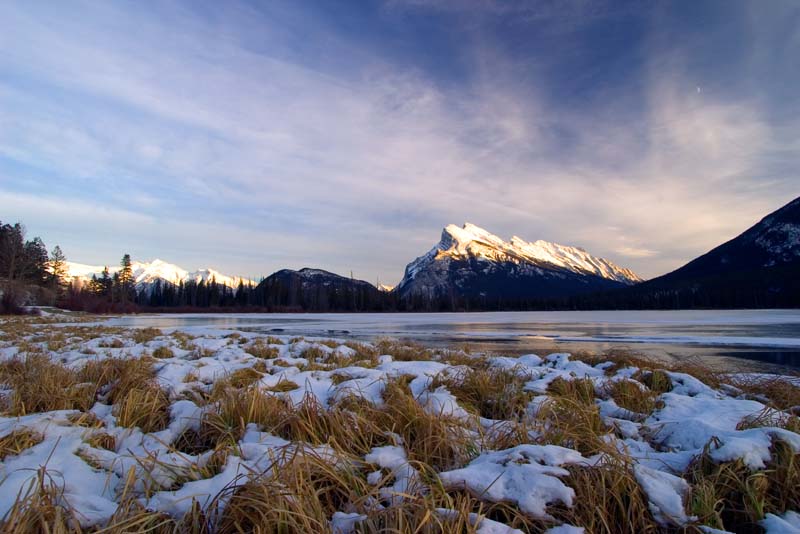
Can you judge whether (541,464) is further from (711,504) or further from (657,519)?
(711,504)

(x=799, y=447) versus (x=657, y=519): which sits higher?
(x=799, y=447)

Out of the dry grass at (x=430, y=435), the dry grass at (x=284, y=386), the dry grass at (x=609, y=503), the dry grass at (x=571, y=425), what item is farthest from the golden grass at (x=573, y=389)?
the dry grass at (x=284, y=386)

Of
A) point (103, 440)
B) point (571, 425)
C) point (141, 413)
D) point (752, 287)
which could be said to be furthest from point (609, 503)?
point (752, 287)

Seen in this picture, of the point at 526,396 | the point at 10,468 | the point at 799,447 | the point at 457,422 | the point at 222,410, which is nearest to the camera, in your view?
the point at 10,468

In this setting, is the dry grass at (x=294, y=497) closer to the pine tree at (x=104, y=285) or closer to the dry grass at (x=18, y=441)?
the dry grass at (x=18, y=441)

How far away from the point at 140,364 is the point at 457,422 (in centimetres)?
413

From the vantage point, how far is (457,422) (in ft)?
9.55

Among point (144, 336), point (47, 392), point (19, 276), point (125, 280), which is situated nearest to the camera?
point (47, 392)

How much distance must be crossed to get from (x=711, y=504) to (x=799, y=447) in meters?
0.86

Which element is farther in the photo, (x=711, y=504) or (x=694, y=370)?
(x=694, y=370)

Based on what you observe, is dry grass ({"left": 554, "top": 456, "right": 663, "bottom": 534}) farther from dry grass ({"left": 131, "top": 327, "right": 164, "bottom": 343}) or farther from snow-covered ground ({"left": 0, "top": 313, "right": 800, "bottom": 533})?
dry grass ({"left": 131, "top": 327, "right": 164, "bottom": 343})

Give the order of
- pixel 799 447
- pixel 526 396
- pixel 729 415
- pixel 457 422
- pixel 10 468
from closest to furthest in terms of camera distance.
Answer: pixel 10 468 → pixel 799 447 → pixel 457 422 → pixel 729 415 → pixel 526 396

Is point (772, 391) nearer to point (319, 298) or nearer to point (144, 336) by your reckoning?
point (144, 336)

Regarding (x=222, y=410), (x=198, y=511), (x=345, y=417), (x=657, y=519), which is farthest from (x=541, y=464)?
(x=222, y=410)
